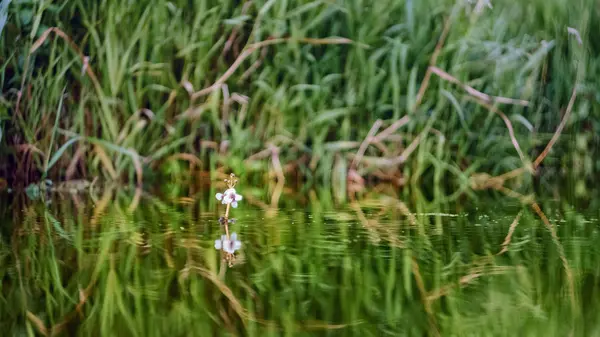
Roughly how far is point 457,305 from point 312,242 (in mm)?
648

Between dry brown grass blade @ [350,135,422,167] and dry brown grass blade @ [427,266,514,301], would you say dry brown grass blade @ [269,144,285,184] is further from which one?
dry brown grass blade @ [427,266,514,301]

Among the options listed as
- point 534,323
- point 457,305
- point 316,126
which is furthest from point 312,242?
point 316,126

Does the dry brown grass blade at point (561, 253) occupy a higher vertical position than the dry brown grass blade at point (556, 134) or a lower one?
lower

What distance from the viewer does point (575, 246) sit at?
185 centimetres

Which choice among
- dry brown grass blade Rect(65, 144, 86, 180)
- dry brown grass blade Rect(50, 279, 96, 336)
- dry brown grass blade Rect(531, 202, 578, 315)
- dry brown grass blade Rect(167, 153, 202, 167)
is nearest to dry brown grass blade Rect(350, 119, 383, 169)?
dry brown grass blade Rect(167, 153, 202, 167)

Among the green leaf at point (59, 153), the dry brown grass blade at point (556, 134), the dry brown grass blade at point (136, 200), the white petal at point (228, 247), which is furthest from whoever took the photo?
the dry brown grass blade at point (556, 134)

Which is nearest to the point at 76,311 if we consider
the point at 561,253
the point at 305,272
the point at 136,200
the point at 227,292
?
the point at 227,292

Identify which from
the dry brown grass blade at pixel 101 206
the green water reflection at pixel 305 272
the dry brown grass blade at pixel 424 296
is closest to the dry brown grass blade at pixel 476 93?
the green water reflection at pixel 305 272

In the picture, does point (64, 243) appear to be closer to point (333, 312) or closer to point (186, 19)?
point (333, 312)

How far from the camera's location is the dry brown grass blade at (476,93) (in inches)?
122

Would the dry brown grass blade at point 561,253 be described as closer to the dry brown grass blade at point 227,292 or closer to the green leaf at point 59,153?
the dry brown grass blade at point 227,292

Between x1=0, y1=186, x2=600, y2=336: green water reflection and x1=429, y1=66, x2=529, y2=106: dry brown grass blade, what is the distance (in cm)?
68

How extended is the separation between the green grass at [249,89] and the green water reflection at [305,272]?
0.60m

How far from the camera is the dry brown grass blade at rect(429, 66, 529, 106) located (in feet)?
10.1
